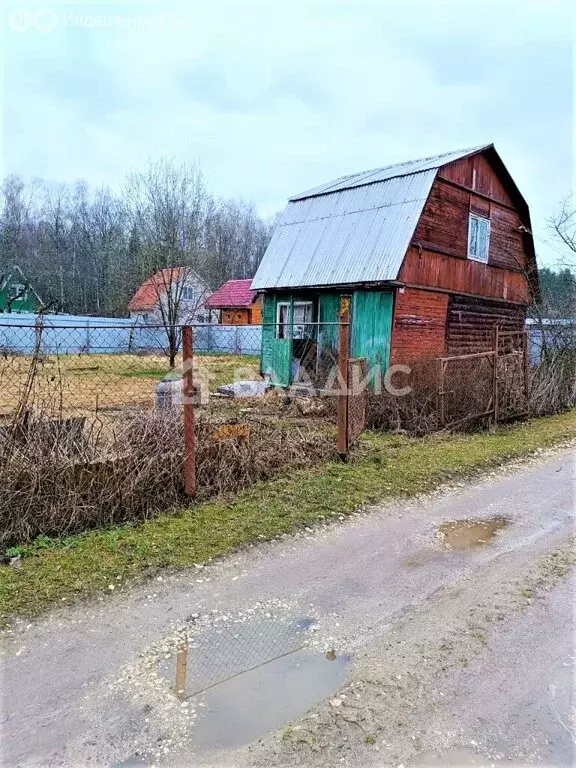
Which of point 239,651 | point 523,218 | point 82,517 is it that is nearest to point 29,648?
point 239,651

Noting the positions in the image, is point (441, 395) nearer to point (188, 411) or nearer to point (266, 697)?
point (188, 411)

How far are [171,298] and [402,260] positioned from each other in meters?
12.5

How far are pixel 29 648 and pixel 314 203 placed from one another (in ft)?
48.3

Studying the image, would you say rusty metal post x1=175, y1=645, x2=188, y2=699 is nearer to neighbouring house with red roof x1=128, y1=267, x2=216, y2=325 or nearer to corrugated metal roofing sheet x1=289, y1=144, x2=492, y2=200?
corrugated metal roofing sheet x1=289, y1=144, x2=492, y2=200

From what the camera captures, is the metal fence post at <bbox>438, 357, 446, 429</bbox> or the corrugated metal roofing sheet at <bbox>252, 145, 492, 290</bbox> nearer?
the metal fence post at <bbox>438, 357, 446, 429</bbox>

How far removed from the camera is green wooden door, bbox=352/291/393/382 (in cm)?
1277

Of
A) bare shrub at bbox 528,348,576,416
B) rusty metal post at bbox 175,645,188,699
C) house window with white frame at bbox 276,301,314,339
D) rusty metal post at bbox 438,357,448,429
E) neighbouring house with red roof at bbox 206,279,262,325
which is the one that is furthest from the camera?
neighbouring house with red roof at bbox 206,279,262,325

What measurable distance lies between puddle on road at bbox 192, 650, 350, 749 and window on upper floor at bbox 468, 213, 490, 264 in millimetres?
13928

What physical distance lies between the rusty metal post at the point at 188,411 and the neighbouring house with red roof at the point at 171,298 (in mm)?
14675

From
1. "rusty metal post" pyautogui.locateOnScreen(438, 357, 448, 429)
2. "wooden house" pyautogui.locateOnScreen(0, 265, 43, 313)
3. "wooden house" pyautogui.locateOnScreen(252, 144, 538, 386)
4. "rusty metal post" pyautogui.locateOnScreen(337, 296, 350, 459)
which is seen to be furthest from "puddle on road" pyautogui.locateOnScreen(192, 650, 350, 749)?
"wooden house" pyautogui.locateOnScreen(0, 265, 43, 313)

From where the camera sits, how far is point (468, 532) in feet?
15.5

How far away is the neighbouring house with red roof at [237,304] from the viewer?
120 feet

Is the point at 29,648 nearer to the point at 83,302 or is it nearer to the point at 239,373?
the point at 239,373

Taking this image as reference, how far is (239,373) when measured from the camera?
49.2ft
